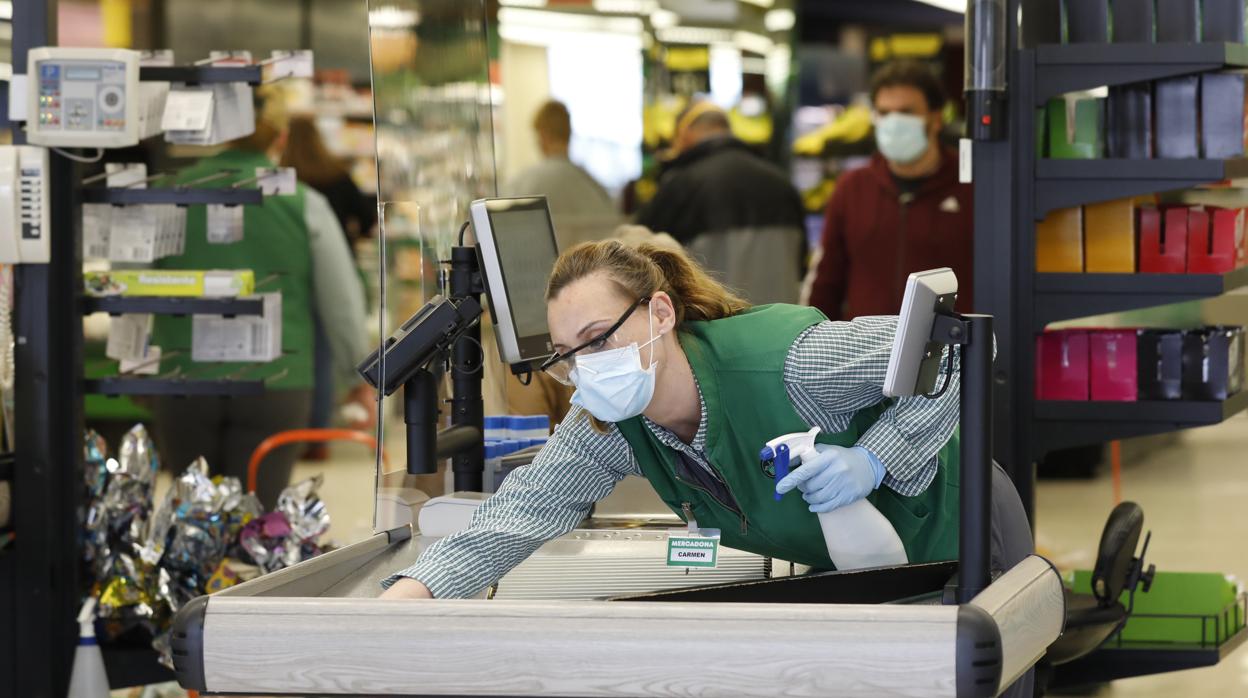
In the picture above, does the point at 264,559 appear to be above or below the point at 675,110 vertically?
below

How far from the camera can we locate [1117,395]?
3912 millimetres

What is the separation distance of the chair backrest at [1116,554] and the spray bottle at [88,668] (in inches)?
93.3

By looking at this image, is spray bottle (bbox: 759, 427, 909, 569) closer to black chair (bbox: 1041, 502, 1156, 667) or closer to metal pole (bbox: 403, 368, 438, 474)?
metal pole (bbox: 403, 368, 438, 474)

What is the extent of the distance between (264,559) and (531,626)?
82.2 inches

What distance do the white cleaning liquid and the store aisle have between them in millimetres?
2627

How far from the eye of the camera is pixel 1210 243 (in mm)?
3926

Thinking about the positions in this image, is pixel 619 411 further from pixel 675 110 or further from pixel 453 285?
pixel 675 110

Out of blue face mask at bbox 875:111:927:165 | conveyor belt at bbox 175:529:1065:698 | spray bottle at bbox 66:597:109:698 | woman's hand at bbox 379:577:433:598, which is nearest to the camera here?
conveyor belt at bbox 175:529:1065:698

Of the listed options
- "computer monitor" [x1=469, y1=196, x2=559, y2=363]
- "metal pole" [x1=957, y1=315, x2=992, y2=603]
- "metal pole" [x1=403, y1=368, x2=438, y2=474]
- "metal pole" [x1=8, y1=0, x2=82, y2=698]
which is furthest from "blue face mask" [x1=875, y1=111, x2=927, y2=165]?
"metal pole" [x1=957, y1=315, x2=992, y2=603]

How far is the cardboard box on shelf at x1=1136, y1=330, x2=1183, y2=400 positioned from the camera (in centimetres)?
388

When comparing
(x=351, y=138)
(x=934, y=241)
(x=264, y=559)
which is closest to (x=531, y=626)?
(x=264, y=559)

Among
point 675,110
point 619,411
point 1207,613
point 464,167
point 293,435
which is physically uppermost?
point 675,110

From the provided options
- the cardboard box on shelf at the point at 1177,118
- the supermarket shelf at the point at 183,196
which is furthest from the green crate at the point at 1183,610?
the supermarket shelf at the point at 183,196

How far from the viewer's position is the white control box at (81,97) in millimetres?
3736
